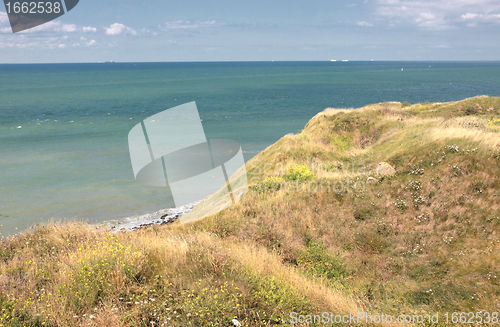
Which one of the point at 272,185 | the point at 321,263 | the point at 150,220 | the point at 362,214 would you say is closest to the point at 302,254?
the point at 321,263

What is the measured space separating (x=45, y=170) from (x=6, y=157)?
6.96 metres

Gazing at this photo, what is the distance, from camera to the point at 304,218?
1154 centimetres

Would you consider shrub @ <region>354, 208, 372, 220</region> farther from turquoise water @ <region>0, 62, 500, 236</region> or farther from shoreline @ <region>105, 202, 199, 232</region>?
turquoise water @ <region>0, 62, 500, 236</region>

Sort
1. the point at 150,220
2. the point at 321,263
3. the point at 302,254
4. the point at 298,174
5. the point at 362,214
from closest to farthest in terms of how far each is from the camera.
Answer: the point at 321,263, the point at 302,254, the point at 362,214, the point at 298,174, the point at 150,220

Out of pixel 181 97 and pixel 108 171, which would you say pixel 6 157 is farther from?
pixel 181 97

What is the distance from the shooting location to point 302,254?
9062 millimetres

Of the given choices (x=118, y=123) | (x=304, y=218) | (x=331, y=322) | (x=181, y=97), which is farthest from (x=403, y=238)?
(x=181, y=97)

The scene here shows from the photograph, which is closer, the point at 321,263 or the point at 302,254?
the point at 321,263

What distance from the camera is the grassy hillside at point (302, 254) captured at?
5207 mm

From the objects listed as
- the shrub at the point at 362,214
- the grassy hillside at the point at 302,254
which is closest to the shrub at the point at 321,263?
the grassy hillside at the point at 302,254

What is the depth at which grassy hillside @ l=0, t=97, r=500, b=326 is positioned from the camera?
205 inches

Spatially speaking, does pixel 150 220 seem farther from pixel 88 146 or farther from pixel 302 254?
pixel 88 146

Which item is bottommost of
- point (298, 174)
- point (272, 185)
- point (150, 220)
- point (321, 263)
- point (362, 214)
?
point (150, 220)

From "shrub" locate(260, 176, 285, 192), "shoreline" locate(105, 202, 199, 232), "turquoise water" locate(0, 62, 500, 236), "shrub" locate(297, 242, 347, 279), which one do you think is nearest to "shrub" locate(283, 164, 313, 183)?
"shrub" locate(260, 176, 285, 192)
